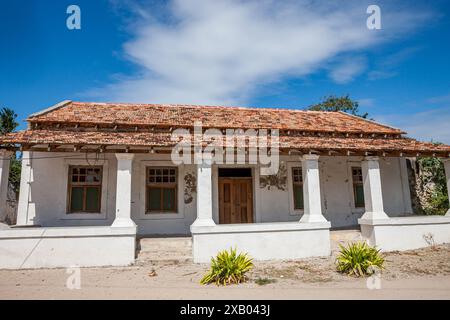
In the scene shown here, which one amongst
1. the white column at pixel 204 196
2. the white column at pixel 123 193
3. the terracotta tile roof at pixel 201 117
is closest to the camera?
the white column at pixel 123 193

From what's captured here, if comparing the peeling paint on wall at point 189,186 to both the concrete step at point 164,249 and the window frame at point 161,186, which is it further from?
the concrete step at point 164,249

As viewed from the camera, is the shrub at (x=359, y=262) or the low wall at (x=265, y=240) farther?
the low wall at (x=265, y=240)

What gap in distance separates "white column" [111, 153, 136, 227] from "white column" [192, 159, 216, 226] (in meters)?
1.77

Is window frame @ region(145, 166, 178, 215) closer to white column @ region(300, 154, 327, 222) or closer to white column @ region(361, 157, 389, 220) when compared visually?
white column @ region(300, 154, 327, 222)

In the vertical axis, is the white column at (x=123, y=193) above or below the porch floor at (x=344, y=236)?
above

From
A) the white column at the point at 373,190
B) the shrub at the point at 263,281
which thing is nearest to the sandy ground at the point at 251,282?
the shrub at the point at 263,281

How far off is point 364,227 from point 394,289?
12.4 ft

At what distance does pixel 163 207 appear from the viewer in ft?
34.0

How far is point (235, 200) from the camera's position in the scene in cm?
1097

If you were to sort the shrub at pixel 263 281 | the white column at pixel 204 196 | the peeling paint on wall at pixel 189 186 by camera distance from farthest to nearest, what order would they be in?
the peeling paint on wall at pixel 189 186
the white column at pixel 204 196
the shrub at pixel 263 281

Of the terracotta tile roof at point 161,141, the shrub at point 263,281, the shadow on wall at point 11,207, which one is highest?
the terracotta tile roof at point 161,141

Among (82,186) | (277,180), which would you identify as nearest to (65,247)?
(82,186)

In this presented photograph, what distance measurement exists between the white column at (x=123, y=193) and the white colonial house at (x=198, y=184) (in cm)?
3

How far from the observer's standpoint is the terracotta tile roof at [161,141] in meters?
8.35
